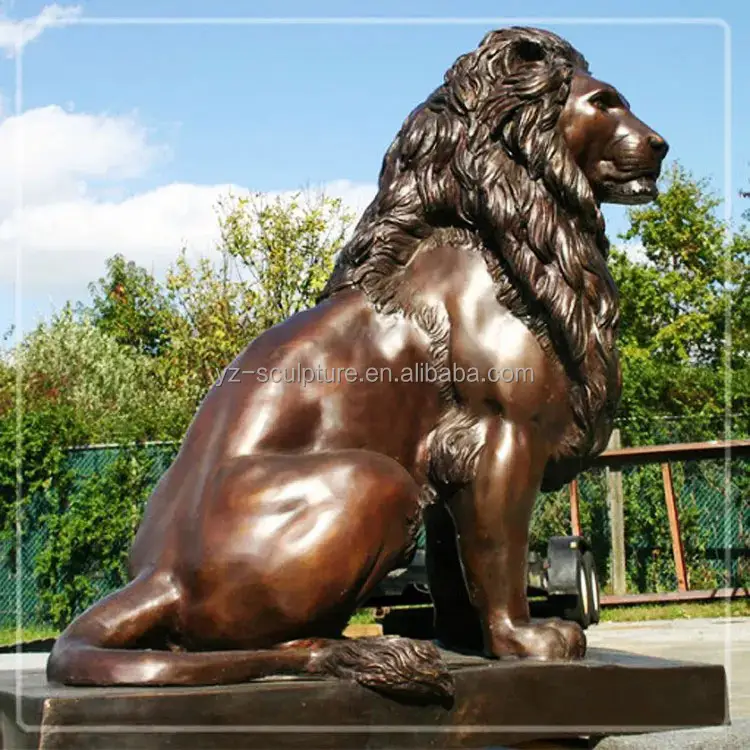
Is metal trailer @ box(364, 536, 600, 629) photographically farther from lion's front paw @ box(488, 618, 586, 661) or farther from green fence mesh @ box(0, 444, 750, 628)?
lion's front paw @ box(488, 618, 586, 661)

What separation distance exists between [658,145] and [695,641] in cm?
622

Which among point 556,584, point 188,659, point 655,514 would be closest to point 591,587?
point 556,584

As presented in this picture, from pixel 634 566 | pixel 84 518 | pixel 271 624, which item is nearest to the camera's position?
pixel 271 624

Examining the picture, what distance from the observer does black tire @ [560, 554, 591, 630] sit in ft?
31.2

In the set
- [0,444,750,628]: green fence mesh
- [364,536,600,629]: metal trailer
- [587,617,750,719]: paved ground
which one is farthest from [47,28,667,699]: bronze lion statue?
[0,444,750,628]: green fence mesh

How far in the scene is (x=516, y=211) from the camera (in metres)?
3.19

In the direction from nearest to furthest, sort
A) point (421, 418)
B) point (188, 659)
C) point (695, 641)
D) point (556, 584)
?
point (188, 659)
point (421, 418)
point (695, 641)
point (556, 584)

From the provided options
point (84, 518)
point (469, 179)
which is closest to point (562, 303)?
point (469, 179)

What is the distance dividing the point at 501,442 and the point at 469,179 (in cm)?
74

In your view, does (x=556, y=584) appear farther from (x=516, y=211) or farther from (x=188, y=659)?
(x=188, y=659)

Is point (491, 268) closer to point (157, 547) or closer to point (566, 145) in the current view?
point (566, 145)

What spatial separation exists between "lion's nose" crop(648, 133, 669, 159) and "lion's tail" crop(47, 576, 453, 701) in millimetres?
1534

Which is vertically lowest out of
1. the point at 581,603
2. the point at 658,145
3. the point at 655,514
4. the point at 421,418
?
the point at 581,603

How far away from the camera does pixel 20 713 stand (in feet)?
8.42
